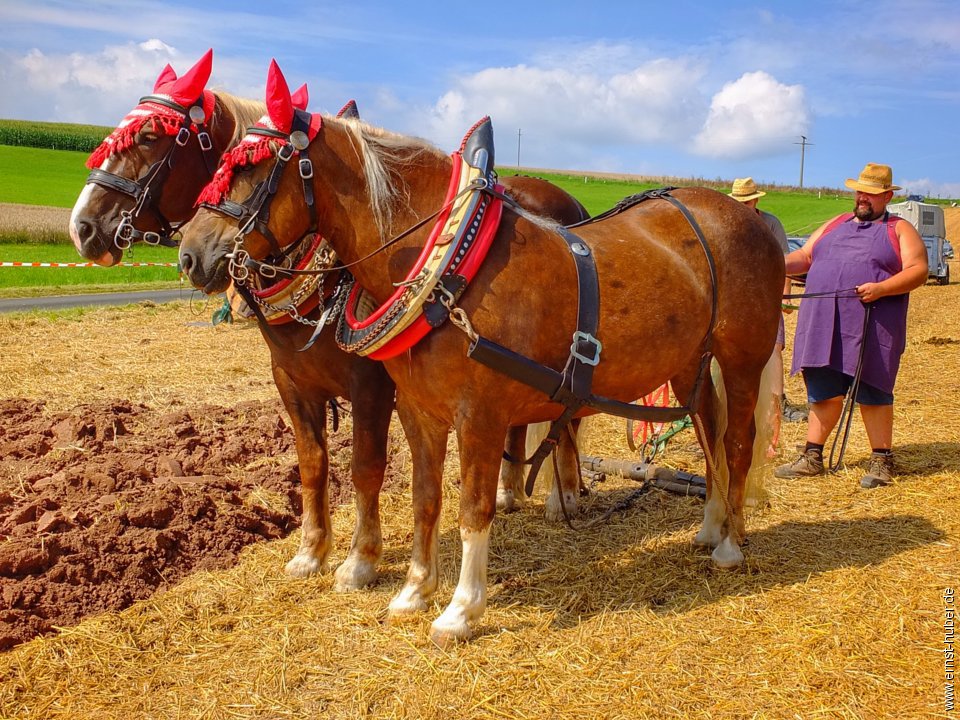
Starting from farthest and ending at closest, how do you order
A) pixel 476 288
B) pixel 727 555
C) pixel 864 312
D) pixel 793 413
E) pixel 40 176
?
1. pixel 40 176
2. pixel 793 413
3. pixel 864 312
4. pixel 727 555
5. pixel 476 288

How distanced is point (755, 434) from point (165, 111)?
11.3 ft

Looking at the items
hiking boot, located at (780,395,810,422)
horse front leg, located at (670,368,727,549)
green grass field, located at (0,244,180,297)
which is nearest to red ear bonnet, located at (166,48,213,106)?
horse front leg, located at (670,368,727,549)

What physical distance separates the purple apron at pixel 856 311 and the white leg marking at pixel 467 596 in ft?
10.5

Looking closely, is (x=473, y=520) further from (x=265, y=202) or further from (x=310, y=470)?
(x=265, y=202)

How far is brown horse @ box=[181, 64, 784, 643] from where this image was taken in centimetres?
299

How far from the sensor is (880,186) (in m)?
→ 5.14

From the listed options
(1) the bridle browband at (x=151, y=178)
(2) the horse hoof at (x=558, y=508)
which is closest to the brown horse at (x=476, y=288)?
(1) the bridle browband at (x=151, y=178)

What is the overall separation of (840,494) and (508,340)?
322 centimetres

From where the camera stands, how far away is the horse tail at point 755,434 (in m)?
4.25

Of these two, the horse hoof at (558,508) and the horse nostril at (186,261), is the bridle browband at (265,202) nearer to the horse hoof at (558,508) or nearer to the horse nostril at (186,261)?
the horse nostril at (186,261)

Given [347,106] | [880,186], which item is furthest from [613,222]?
[880,186]

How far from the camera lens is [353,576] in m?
3.79

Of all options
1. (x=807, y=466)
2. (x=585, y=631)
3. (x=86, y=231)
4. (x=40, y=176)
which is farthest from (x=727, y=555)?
(x=40, y=176)

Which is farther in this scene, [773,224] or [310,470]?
[773,224]
